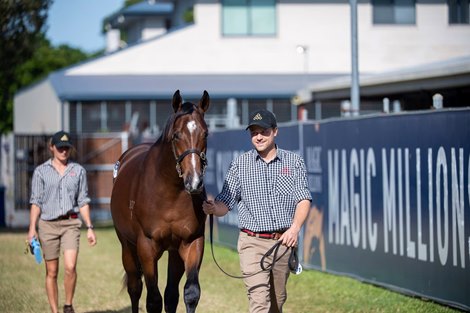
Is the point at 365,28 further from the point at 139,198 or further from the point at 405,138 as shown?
the point at 139,198

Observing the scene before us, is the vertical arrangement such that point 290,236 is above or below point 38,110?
below

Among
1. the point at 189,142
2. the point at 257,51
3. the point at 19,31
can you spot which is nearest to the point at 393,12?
the point at 257,51

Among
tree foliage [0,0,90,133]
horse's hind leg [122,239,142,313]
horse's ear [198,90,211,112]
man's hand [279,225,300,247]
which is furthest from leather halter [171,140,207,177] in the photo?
tree foliage [0,0,90,133]

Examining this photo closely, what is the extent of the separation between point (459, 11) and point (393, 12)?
1271 centimetres

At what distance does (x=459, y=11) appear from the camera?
30.0 metres

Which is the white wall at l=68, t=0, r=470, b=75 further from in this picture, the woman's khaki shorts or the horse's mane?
the horse's mane

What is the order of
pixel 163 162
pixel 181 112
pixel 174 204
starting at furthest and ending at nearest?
pixel 163 162, pixel 174 204, pixel 181 112

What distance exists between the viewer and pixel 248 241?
7.75m

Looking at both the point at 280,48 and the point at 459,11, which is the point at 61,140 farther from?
the point at 280,48

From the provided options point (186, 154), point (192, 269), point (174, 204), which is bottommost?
point (192, 269)

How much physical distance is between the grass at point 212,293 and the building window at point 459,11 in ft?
43.3

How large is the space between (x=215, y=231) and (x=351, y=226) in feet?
25.7

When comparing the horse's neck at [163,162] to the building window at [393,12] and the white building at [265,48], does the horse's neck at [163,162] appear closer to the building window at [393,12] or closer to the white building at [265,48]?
the white building at [265,48]

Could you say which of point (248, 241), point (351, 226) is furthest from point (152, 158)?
point (351, 226)
